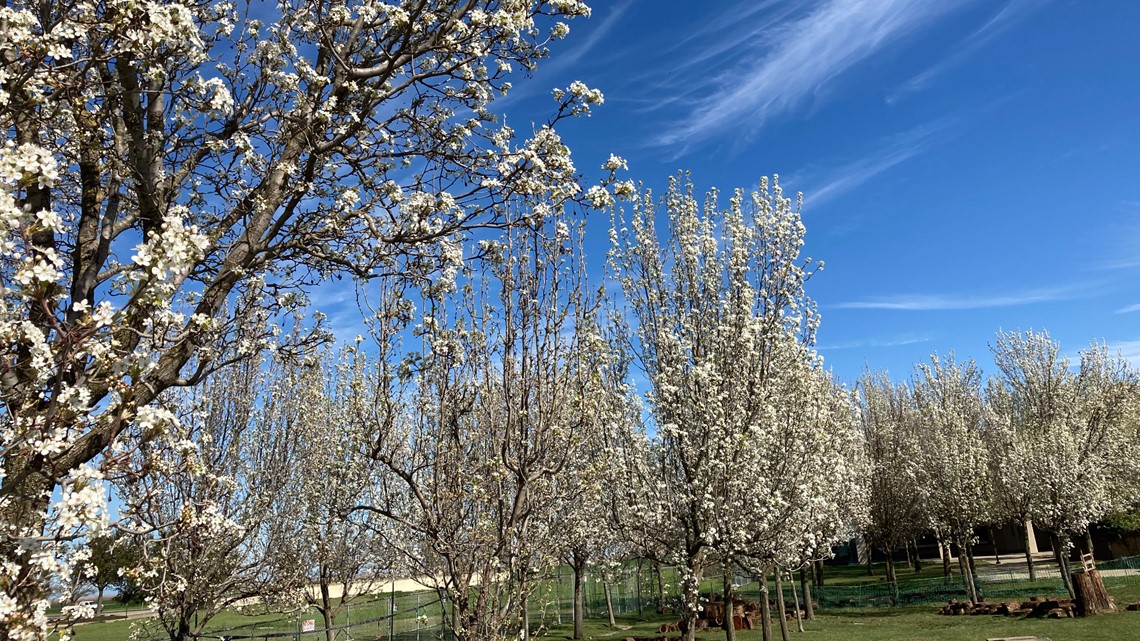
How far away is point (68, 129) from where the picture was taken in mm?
4168

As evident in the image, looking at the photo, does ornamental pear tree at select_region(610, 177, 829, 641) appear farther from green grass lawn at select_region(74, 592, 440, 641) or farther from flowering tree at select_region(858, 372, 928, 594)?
flowering tree at select_region(858, 372, 928, 594)

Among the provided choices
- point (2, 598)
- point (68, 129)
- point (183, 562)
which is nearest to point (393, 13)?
point (68, 129)

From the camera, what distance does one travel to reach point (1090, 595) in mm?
18750

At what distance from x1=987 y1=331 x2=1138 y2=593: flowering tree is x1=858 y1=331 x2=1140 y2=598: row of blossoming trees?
0.05 m

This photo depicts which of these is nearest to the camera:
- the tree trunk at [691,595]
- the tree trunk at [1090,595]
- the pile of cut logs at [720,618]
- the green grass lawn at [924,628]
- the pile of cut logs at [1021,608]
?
the tree trunk at [691,595]

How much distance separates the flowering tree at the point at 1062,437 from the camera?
79.2 ft

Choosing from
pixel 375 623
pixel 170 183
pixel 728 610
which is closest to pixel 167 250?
pixel 170 183

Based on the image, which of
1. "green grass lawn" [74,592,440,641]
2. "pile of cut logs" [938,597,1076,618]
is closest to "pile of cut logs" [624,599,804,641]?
"pile of cut logs" [938,597,1076,618]

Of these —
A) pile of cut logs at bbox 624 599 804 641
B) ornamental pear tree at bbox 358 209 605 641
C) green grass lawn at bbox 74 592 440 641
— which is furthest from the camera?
pile of cut logs at bbox 624 599 804 641

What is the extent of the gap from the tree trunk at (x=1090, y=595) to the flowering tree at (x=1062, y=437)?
3.67 meters

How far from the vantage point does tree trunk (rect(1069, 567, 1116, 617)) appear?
18.7 meters

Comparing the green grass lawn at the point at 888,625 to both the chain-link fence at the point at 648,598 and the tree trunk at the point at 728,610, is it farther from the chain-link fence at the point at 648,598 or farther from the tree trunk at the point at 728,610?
the tree trunk at the point at 728,610

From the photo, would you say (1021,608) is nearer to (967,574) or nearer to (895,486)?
(967,574)

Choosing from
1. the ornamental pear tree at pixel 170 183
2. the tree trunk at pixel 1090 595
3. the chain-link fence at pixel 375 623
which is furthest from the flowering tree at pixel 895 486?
the ornamental pear tree at pixel 170 183
